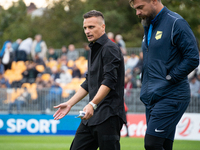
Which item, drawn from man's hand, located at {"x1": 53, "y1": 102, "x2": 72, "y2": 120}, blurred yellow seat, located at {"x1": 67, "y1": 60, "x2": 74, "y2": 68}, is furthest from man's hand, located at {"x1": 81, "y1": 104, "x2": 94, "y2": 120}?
blurred yellow seat, located at {"x1": 67, "y1": 60, "x2": 74, "y2": 68}

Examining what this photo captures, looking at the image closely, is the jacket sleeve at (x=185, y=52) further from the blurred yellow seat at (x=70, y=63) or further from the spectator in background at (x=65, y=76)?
the blurred yellow seat at (x=70, y=63)

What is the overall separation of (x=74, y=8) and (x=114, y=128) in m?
49.9

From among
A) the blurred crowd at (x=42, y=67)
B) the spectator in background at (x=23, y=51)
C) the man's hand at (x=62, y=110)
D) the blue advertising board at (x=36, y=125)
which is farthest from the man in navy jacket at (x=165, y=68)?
the spectator in background at (x=23, y=51)

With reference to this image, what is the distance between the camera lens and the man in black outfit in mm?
4250

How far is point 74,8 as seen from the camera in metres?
52.9

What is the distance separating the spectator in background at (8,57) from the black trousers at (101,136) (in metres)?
15.0

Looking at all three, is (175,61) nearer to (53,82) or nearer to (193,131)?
(193,131)

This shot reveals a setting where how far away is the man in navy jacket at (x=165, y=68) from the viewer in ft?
13.4

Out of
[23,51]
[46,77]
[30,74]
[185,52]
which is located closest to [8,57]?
[23,51]

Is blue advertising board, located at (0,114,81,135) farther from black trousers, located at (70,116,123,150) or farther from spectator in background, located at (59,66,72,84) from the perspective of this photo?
black trousers, located at (70,116,123,150)

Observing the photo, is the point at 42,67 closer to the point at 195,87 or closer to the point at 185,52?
the point at 195,87

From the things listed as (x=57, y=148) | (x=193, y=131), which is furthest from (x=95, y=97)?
(x=193, y=131)

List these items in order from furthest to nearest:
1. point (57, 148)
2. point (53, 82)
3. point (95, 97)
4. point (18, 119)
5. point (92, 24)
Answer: point (53, 82)
point (18, 119)
point (57, 148)
point (92, 24)
point (95, 97)

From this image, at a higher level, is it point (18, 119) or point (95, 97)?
point (95, 97)
